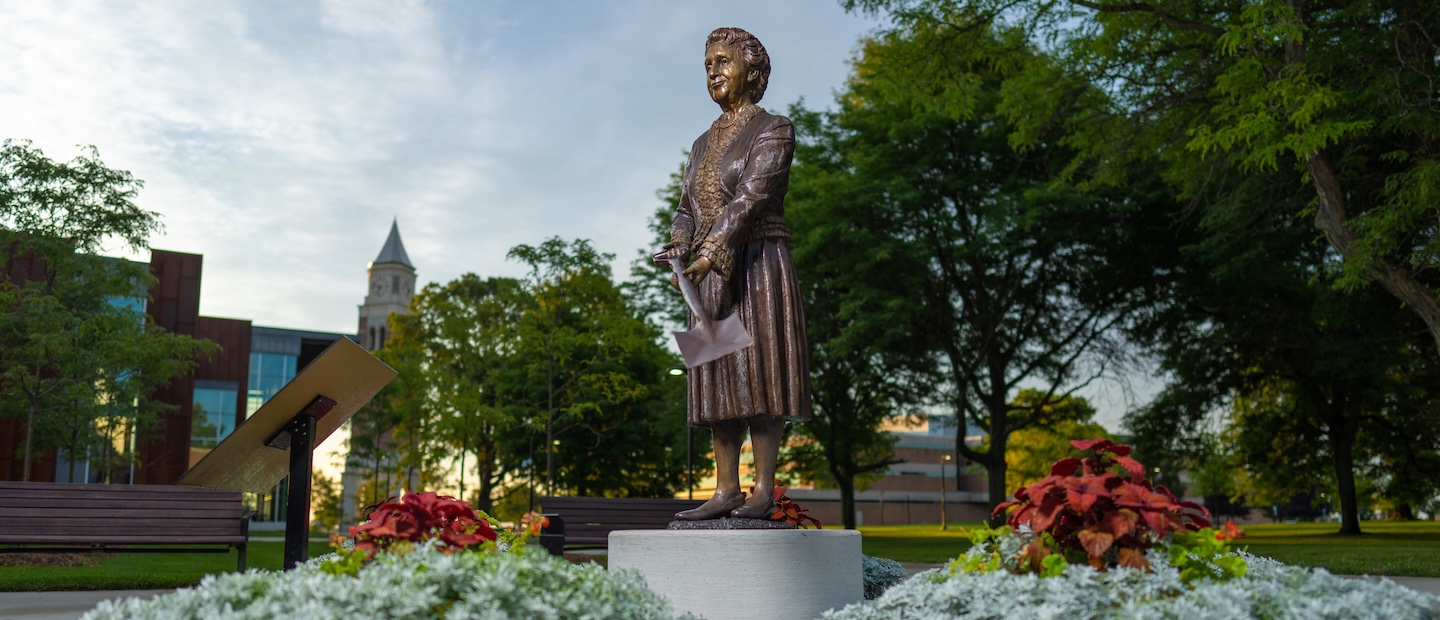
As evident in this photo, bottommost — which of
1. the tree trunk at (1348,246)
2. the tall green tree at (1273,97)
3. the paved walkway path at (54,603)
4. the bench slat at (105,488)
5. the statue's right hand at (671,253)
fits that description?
the paved walkway path at (54,603)

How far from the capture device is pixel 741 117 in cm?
641

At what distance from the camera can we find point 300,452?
7.83 meters

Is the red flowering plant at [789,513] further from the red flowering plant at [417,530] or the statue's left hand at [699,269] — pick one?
the red flowering plant at [417,530]

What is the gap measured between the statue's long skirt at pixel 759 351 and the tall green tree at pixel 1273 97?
1014cm

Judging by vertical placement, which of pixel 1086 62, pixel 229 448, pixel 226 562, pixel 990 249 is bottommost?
pixel 226 562

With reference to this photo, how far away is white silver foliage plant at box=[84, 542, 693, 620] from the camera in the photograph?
3.36 m

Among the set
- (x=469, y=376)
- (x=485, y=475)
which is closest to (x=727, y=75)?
(x=469, y=376)

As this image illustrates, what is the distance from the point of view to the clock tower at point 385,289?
12031 centimetres

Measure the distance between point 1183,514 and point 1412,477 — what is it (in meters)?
31.8

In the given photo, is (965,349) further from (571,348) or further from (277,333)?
(277,333)

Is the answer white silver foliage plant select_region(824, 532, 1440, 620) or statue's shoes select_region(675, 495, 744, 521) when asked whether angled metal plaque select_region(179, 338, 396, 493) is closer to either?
statue's shoes select_region(675, 495, 744, 521)

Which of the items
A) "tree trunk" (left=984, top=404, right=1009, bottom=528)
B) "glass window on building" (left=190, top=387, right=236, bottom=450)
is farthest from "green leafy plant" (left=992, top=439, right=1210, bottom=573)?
"glass window on building" (left=190, top=387, right=236, bottom=450)

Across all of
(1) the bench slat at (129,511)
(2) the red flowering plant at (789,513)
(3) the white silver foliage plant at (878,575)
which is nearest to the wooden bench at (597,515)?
(1) the bench slat at (129,511)

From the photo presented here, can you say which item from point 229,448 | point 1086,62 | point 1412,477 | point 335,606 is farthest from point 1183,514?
point 1412,477
